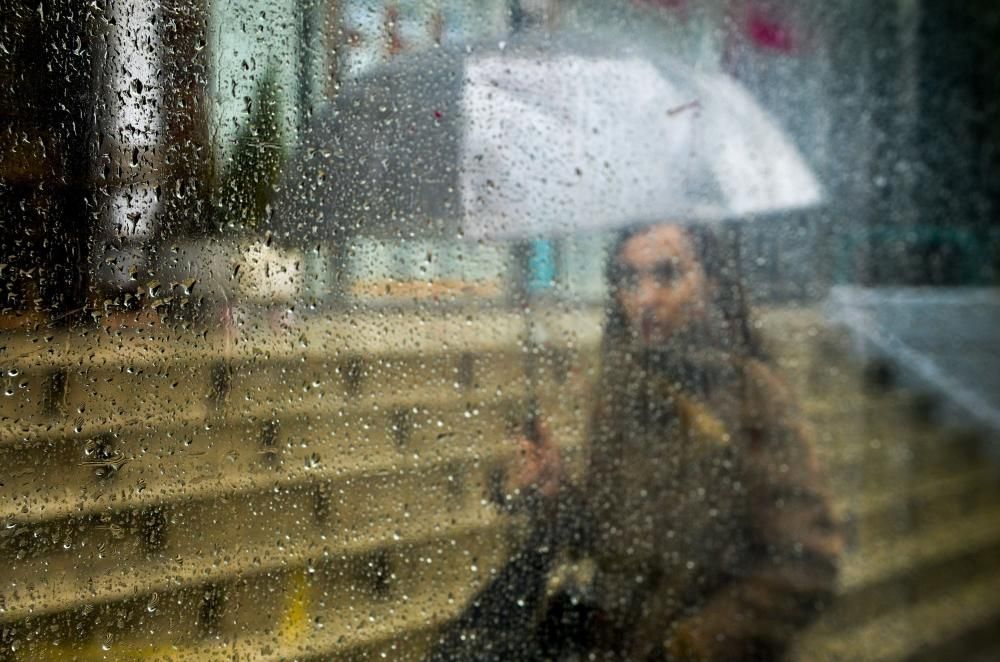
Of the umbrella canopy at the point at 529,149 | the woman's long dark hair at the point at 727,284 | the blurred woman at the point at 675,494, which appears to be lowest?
the blurred woman at the point at 675,494

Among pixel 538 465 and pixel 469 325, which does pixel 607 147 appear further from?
pixel 538 465

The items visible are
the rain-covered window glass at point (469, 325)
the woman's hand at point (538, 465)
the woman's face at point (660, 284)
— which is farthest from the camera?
the woman's face at point (660, 284)

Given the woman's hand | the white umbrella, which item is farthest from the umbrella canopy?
the woman's hand

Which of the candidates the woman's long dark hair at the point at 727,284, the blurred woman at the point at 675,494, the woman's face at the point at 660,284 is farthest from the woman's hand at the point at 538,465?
the woman's long dark hair at the point at 727,284

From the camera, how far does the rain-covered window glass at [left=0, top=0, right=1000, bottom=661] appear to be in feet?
2.52

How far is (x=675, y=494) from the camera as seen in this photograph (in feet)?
3.87

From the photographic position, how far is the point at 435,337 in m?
0.98

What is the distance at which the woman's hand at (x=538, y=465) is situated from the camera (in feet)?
3.42

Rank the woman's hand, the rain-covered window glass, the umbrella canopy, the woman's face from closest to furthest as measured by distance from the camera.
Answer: the rain-covered window glass
the umbrella canopy
the woman's hand
the woman's face

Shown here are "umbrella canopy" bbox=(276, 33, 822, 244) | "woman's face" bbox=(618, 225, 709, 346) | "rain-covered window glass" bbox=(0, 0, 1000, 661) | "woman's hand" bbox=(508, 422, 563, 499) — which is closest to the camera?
"rain-covered window glass" bbox=(0, 0, 1000, 661)

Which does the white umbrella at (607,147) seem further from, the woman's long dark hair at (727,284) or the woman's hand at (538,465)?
the woman's hand at (538,465)

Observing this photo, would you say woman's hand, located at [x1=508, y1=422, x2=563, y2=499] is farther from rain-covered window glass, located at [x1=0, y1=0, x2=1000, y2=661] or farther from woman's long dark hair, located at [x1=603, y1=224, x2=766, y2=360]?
woman's long dark hair, located at [x1=603, y1=224, x2=766, y2=360]

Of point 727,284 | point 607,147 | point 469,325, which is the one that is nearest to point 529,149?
point 607,147

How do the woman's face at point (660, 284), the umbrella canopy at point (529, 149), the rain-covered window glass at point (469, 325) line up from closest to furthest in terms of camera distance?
the rain-covered window glass at point (469, 325)
the umbrella canopy at point (529, 149)
the woman's face at point (660, 284)
